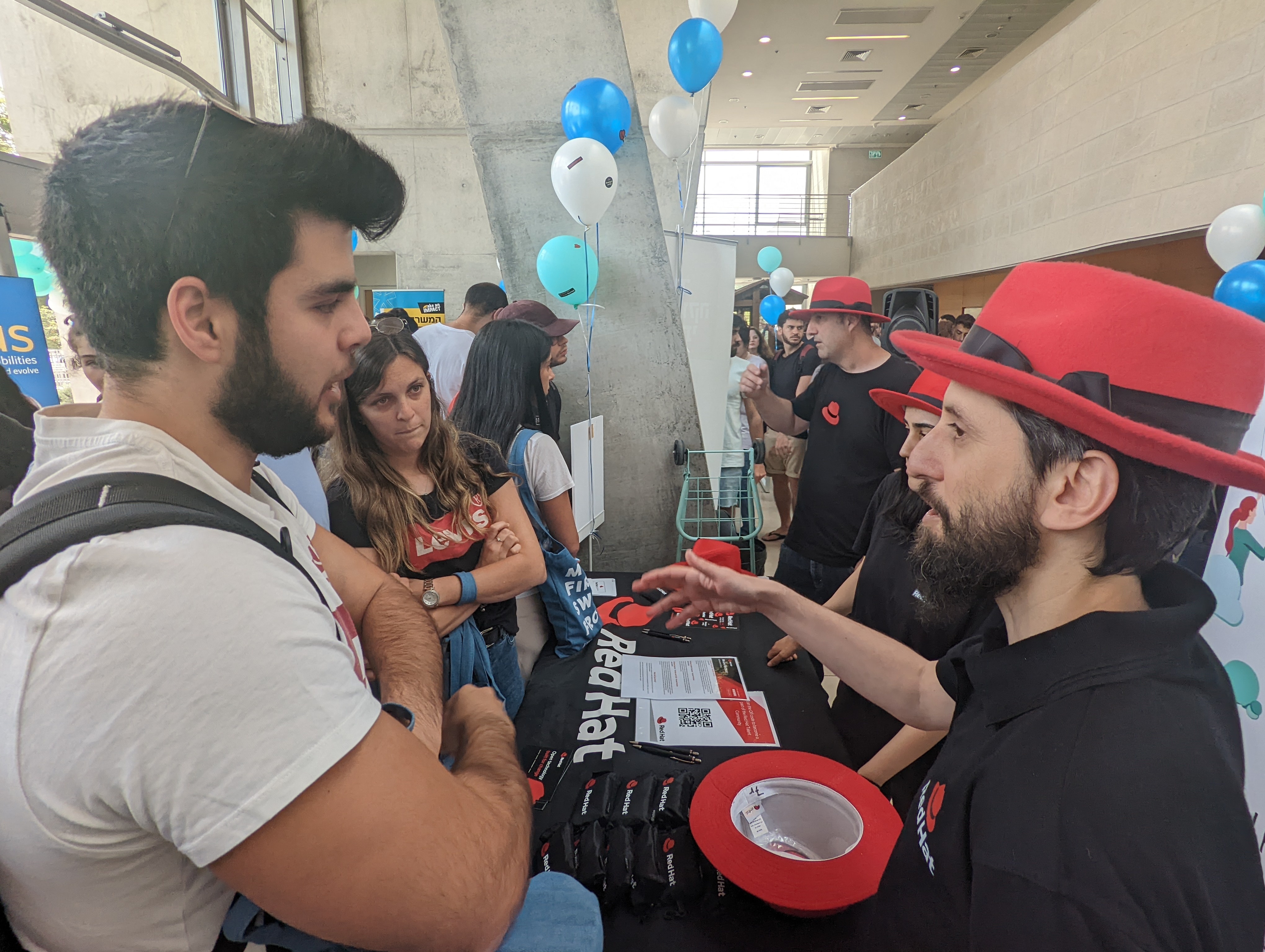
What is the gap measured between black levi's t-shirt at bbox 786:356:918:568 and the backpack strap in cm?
243

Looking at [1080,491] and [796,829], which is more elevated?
[1080,491]

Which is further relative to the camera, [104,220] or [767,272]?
[767,272]

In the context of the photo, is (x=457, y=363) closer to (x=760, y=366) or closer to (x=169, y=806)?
(x=760, y=366)

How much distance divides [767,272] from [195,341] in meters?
15.3

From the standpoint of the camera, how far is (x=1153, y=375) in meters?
0.78

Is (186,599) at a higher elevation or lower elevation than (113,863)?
higher

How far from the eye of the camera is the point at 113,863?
0.58 meters

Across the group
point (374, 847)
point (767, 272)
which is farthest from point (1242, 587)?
point (767, 272)

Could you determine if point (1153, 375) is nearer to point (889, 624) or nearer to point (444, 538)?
point (889, 624)

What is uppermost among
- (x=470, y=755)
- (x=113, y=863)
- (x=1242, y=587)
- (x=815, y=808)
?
(x=113, y=863)

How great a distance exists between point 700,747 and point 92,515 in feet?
3.74

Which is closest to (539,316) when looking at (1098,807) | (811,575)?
(811,575)

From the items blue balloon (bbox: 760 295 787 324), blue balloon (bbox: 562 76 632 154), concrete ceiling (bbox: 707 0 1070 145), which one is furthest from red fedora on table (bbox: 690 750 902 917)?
concrete ceiling (bbox: 707 0 1070 145)

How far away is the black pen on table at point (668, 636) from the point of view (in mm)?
1872
